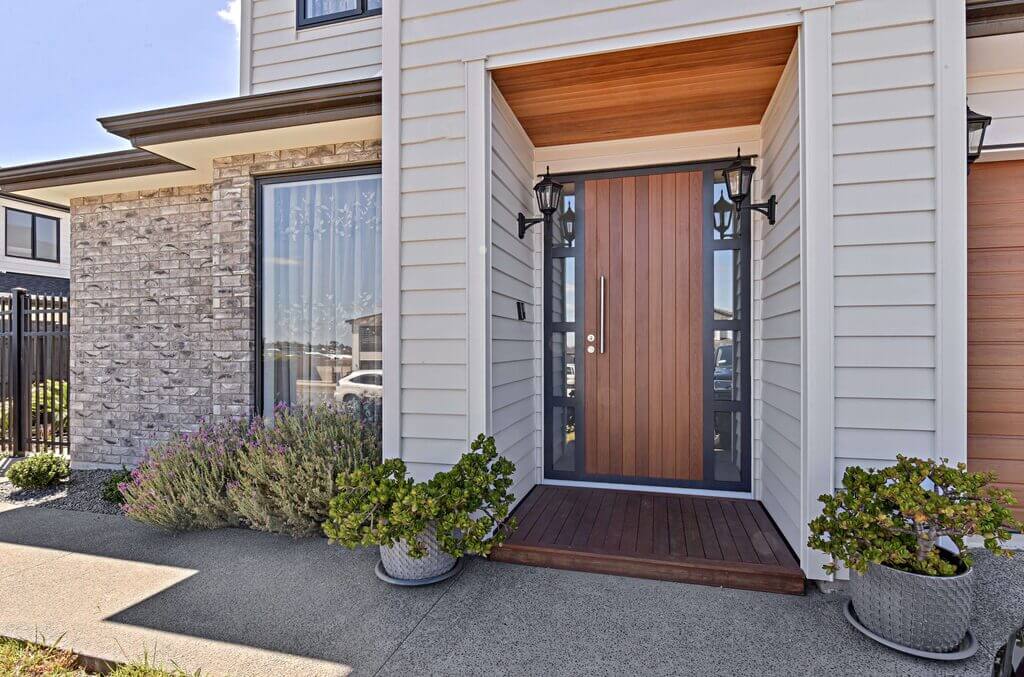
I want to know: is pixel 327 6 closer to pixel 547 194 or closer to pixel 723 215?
pixel 547 194

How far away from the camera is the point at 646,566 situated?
254 cm

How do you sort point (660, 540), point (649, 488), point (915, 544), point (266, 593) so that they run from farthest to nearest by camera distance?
point (649, 488) → point (660, 540) → point (266, 593) → point (915, 544)

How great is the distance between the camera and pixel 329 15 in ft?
14.0

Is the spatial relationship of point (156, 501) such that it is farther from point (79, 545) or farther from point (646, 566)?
point (646, 566)

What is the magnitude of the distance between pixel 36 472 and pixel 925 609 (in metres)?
6.05

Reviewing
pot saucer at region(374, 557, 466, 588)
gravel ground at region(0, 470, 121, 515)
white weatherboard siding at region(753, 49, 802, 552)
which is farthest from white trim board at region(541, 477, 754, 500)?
gravel ground at region(0, 470, 121, 515)

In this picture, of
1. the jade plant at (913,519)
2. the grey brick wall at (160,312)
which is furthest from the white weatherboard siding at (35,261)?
the jade plant at (913,519)

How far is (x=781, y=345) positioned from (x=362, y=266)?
294 centimetres

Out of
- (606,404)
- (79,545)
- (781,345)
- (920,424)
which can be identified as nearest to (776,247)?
(781,345)

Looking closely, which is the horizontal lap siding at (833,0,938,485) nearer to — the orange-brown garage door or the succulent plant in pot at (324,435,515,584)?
the orange-brown garage door

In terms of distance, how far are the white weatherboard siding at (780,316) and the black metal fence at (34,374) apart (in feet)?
21.0

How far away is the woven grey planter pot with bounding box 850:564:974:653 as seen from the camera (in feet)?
6.21

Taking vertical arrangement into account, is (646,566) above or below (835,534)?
below

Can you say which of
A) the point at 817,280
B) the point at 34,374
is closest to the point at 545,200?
the point at 817,280
